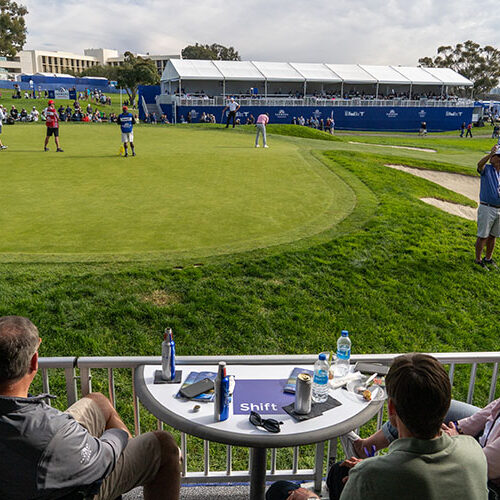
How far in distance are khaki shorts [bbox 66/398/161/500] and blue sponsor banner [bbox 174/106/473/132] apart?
42709 mm

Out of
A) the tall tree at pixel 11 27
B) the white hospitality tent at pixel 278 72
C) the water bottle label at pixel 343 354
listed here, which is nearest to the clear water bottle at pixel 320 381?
the water bottle label at pixel 343 354

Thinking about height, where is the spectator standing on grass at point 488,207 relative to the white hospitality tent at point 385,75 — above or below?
below

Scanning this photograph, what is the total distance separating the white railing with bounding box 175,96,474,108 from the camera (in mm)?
45044

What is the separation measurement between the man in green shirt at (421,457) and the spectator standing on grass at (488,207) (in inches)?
285

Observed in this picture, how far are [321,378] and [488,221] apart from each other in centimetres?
695

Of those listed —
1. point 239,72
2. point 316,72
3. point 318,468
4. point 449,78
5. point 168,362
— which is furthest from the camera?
point 449,78

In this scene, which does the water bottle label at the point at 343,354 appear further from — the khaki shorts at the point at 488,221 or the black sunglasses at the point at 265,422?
the khaki shorts at the point at 488,221

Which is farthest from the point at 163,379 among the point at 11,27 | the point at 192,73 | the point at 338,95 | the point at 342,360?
the point at 11,27

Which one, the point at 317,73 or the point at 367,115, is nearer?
the point at 367,115

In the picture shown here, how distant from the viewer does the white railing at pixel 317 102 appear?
148 ft

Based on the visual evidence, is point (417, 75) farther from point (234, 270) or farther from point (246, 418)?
point (246, 418)

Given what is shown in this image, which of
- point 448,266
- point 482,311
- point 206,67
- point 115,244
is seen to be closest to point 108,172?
point 115,244

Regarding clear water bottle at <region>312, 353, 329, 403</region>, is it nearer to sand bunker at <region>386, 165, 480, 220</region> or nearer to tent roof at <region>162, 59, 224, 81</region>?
sand bunker at <region>386, 165, 480, 220</region>

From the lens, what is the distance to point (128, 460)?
2.88m
